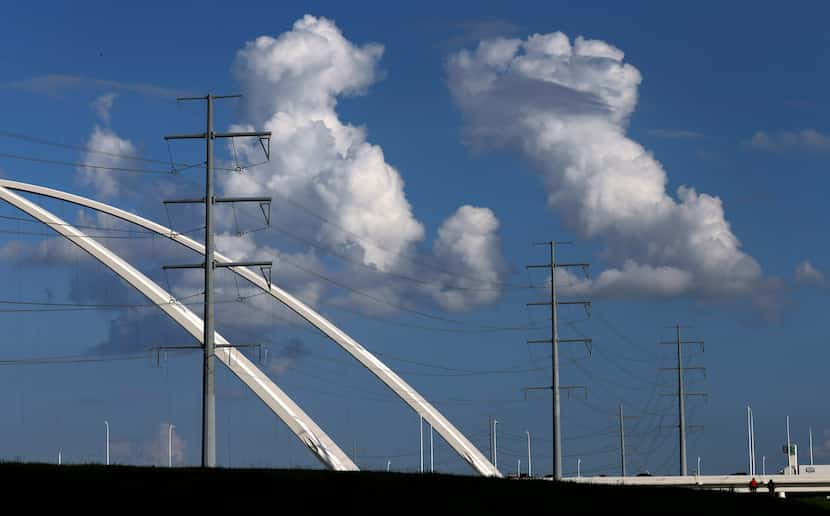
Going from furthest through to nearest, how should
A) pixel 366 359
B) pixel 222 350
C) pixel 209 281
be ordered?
1. pixel 366 359
2. pixel 222 350
3. pixel 209 281

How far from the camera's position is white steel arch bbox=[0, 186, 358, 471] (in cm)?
7644

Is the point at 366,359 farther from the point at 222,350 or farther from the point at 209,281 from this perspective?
the point at 209,281

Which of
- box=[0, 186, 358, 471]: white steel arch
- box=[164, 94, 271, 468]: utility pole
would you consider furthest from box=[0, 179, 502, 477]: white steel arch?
box=[164, 94, 271, 468]: utility pole

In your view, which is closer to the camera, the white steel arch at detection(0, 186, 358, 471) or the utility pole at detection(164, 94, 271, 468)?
the utility pole at detection(164, 94, 271, 468)

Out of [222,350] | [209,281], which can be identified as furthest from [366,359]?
[209,281]

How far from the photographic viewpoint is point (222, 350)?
8006cm

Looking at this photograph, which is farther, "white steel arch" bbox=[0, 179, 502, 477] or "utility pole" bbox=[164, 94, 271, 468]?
"white steel arch" bbox=[0, 179, 502, 477]

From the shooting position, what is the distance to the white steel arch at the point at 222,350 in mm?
76438

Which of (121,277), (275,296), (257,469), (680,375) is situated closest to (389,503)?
(257,469)

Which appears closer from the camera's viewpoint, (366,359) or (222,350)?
(222,350)

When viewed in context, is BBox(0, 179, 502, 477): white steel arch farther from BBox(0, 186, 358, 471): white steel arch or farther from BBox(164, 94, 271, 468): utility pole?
BBox(164, 94, 271, 468): utility pole

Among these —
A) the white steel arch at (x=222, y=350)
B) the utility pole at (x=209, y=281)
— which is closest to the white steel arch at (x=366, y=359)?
the white steel arch at (x=222, y=350)

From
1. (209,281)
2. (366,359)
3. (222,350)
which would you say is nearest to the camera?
(209,281)

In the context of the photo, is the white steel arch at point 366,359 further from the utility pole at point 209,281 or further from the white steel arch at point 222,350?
the utility pole at point 209,281
